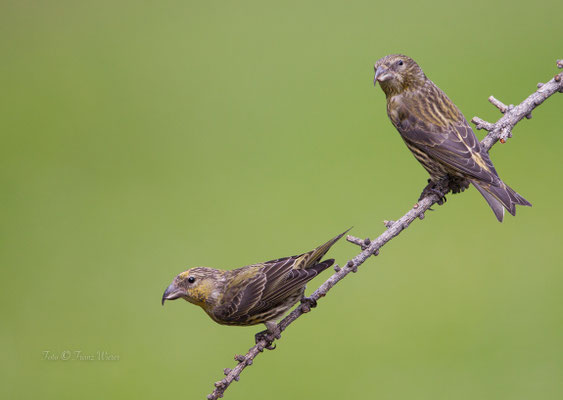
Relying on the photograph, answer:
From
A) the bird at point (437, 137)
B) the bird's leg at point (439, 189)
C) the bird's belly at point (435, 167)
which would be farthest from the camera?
the bird's belly at point (435, 167)

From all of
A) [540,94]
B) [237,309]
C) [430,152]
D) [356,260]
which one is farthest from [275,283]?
[540,94]

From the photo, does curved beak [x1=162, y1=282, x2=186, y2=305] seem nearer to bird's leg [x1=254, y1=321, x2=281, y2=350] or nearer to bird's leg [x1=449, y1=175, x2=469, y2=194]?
bird's leg [x1=254, y1=321, x2=281, y2=350]

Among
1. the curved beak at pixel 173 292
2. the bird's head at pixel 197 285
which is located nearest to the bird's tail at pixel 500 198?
the bird's head at pixel 197 285

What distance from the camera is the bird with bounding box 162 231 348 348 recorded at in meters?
4.46

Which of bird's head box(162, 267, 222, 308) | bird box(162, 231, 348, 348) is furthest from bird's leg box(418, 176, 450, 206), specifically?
bird's head box(162, 267, 222, 308)

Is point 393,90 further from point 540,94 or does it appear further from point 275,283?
point 275,283

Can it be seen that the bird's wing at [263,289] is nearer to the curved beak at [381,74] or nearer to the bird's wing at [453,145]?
the bird's wing at [453,145]

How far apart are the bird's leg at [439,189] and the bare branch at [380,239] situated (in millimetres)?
26

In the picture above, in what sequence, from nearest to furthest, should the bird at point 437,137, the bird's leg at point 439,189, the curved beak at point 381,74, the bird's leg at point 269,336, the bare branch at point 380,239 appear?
the bare branch at point 380,239 < the bird's leg at point 269,336 < the bird's leg at point 439,189 < the bird at point 437,137 < the curved beak at point 381,74

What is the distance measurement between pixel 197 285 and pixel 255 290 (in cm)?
42

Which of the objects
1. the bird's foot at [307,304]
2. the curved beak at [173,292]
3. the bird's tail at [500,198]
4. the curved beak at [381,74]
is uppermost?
the curved beak at [381,74]

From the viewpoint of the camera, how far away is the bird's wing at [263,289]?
4.45 metres

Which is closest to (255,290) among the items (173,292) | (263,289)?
(263,289)

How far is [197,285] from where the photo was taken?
453 centimetres
